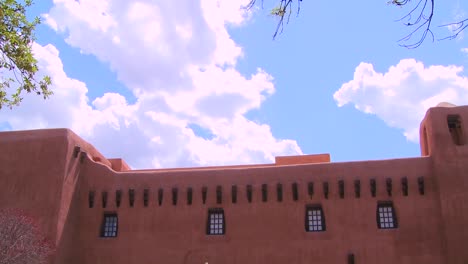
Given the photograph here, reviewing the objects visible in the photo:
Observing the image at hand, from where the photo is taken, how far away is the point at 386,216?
2727 cm

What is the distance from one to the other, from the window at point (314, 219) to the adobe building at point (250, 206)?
5 cm

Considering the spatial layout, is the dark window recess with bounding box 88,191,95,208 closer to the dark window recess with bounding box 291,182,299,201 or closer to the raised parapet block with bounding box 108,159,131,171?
the raised parapet block with bounding box 108,159,131,171

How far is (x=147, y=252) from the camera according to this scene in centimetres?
2834

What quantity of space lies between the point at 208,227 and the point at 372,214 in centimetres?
821

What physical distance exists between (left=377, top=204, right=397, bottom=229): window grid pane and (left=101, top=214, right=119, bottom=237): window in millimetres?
13440

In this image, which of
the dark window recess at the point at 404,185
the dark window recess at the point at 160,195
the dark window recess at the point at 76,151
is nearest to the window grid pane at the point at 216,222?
the dark window recess at the point at 160,195

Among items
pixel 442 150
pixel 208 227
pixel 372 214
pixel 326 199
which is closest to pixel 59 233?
pixel 208 227

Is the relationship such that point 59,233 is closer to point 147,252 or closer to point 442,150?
point 147,252

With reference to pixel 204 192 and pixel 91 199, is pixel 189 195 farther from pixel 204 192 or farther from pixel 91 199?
pixel 91 199

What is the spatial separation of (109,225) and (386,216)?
14.2 meters

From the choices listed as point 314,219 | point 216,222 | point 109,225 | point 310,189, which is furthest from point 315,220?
point 109,225

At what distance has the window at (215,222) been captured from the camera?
93.2 ft

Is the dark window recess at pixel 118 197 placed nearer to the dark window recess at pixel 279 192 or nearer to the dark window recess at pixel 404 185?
the dark window recess at pixel 279 192

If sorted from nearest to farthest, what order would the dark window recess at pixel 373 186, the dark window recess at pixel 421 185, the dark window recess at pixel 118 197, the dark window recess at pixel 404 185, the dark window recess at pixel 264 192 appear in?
the dark window recess at pixel 421 185, the dark window recess at pixel 404 185, the dark window recess at pixel 373 186, the dark window recess at pixel 264 192, the dark window recess at pixel 118 197
